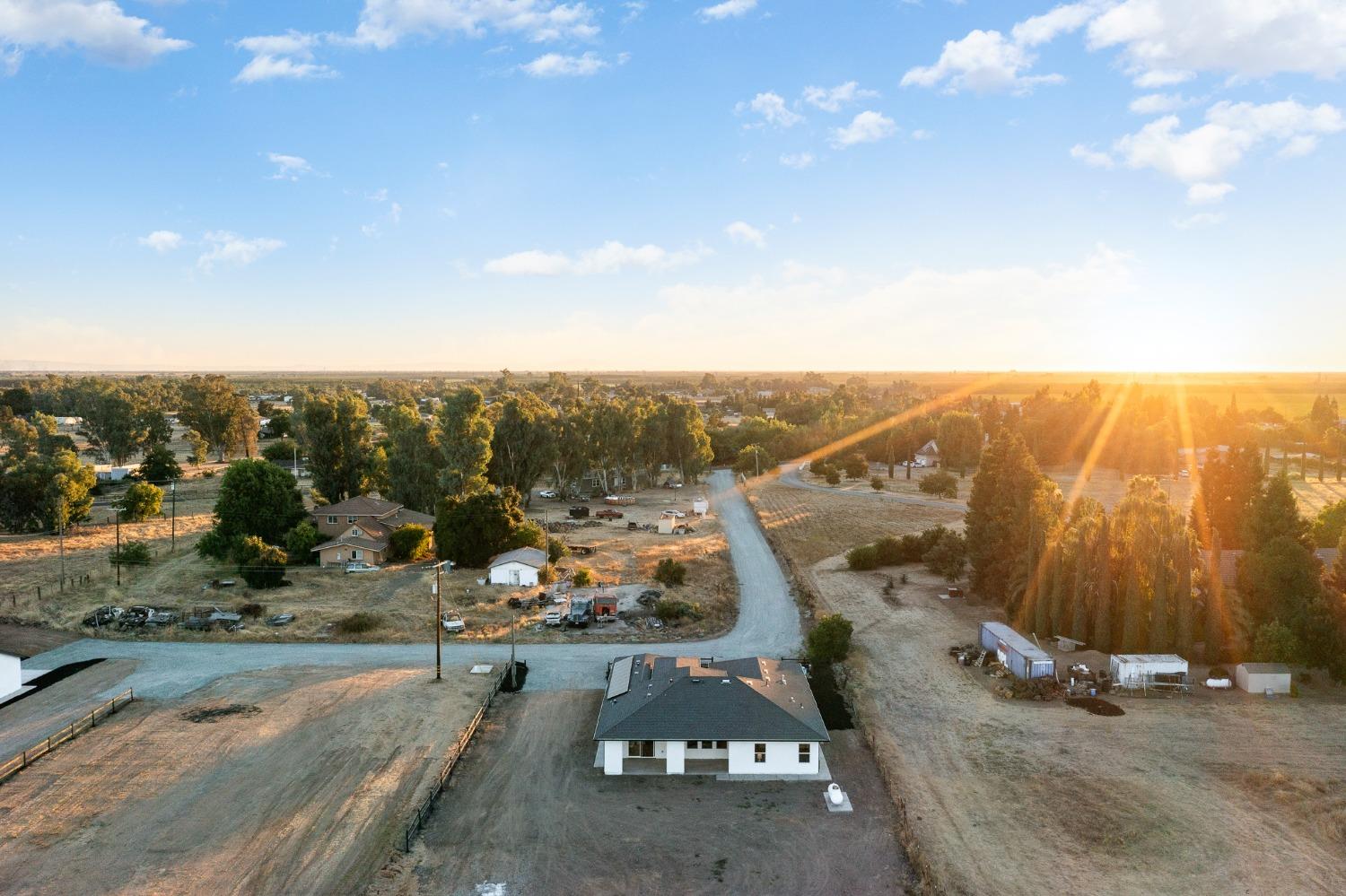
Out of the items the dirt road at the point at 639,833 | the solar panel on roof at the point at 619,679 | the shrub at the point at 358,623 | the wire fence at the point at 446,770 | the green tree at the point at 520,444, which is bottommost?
the dirt road at the point at 639,833

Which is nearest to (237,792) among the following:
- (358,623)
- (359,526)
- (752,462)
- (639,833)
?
(639,833)

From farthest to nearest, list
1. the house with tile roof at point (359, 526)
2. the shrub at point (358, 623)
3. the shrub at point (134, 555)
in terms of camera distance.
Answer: the house with tile roof at point (359, 526), the shrub at point (134, 555), the shrub at point (358, 623)

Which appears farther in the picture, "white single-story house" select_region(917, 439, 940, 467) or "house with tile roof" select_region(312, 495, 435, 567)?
"white single-story house" select_region(917, 439, 940, 467)

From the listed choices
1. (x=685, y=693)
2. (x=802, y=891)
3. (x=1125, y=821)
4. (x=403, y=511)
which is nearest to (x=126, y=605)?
(x=403, y=511)

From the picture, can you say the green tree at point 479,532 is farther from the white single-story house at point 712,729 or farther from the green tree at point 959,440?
the green tree at point 959,440

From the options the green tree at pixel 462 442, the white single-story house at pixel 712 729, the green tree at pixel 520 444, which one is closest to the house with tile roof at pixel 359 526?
the green tree at pixel 462 442

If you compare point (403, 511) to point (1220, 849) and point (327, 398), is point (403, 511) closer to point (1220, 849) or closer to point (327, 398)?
point (327, 398)

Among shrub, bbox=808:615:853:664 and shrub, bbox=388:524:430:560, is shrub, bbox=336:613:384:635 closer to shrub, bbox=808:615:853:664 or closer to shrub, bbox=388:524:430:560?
shrub, bbox=388:524:430:560

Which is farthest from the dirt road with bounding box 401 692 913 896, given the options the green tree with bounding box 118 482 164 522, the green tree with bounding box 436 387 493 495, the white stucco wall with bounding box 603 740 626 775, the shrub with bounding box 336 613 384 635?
the green tree with bounding box 118 482 164 522
